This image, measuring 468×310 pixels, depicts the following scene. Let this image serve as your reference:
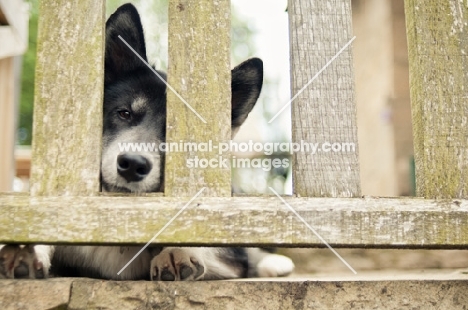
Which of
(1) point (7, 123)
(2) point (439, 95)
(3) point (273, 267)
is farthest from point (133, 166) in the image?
(1) point (7, 123)

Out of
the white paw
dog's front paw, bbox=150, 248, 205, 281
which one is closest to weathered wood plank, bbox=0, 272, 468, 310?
dog's front paw, bbox=150, 248, 205, 281

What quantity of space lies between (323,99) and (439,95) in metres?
0.40

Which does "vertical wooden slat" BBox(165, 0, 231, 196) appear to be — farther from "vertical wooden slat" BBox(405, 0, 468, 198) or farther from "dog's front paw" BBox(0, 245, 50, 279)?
"vertical wooden slat" BBox(405, 0, 468, 198)

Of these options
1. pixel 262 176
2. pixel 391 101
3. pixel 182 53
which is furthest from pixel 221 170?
pixel 262 176

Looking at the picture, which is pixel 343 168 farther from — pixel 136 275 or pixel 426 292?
pixel 136 275

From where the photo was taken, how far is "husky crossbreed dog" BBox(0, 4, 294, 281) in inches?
89.4

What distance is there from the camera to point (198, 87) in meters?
1.98

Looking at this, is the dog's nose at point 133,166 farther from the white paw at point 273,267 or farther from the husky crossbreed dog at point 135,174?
the white paw at point 273,267

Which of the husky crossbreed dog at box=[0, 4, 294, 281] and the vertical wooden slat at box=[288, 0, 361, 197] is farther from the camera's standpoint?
the husky crossbreed dog at box=[0, 4, 294, 281]

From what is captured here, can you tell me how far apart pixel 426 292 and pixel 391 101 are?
4.97 metres

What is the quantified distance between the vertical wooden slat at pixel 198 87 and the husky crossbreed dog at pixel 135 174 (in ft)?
1.55

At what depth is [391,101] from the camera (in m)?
6.74

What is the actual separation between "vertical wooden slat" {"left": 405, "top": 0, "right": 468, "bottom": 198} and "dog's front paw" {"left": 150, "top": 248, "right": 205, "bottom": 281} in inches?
34.6

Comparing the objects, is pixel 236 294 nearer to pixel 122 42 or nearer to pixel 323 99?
pixel 323 99
